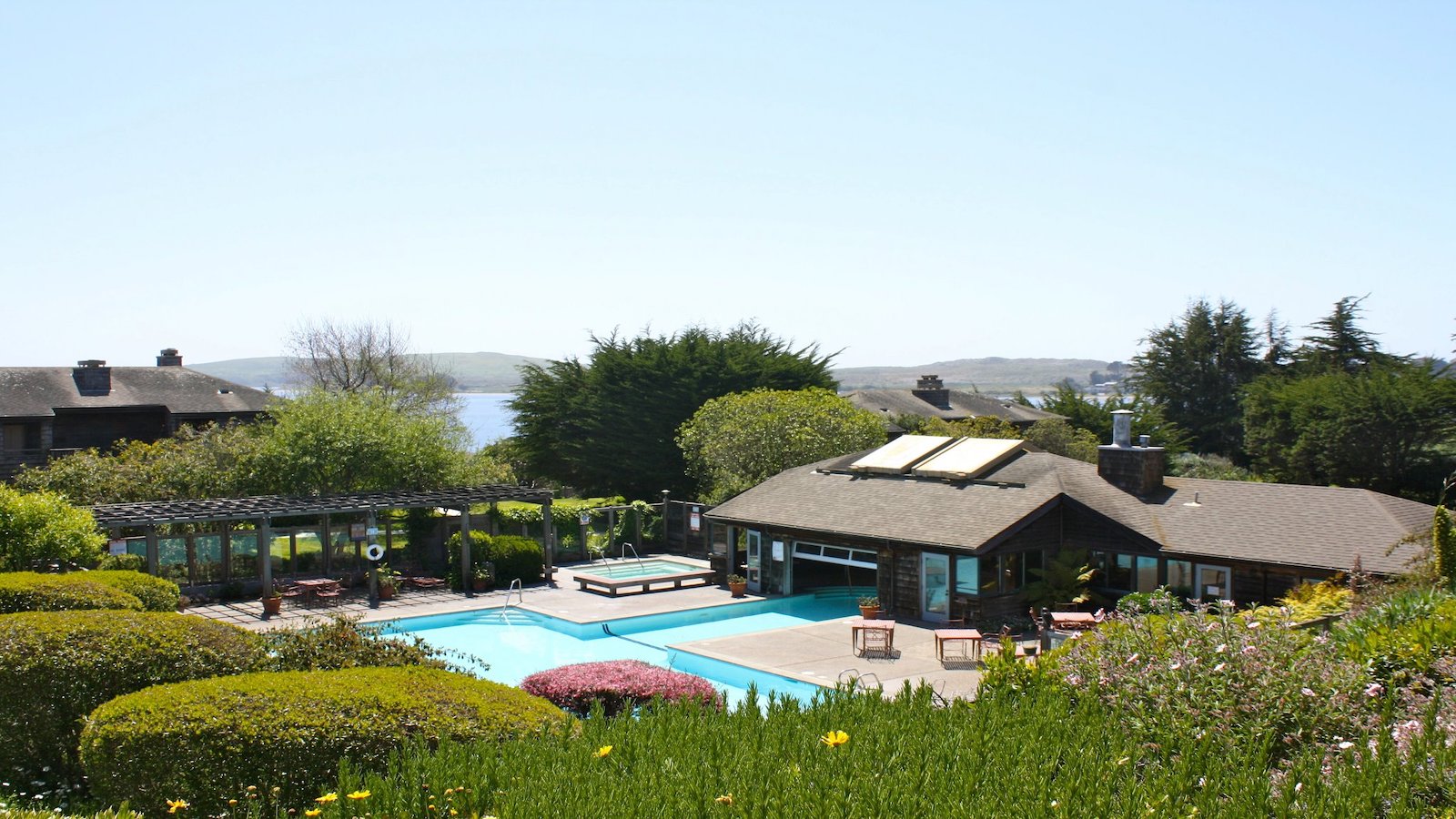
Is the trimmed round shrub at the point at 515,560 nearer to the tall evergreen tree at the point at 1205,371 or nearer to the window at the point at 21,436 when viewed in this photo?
the window at the point at 21,436

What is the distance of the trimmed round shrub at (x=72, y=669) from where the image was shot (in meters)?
10.5

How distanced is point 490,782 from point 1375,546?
62.5ft

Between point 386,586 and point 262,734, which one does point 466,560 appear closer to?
point 386,586

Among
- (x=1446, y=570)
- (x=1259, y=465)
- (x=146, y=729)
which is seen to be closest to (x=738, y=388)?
(x=1259, y=465)

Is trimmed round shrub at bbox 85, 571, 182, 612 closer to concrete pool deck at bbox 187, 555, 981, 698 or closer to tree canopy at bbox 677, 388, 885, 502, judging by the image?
concrete pool deck at bbox 187, 555, 981, 698

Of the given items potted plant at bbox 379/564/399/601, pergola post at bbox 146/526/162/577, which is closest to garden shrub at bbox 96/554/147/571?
pergola post at bbox 146/526/162/577

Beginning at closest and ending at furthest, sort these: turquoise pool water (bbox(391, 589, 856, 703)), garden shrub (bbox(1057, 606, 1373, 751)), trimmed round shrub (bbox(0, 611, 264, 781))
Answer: garden shrub (bbox(1057, 606, 1373, 751)), trimmed round shrub (bbox(0, 611, 264, 781)), turquoise pool water (bbox(391, 589, 856, 703))

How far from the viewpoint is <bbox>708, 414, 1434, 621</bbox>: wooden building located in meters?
21.3

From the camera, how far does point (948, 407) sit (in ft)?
180

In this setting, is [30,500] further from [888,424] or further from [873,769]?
[888,424]

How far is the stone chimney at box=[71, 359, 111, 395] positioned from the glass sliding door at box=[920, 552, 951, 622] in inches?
1321

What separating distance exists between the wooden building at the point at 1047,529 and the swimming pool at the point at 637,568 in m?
3.59

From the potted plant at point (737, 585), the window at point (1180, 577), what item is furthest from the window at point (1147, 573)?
the potted plant at point (737, 585)

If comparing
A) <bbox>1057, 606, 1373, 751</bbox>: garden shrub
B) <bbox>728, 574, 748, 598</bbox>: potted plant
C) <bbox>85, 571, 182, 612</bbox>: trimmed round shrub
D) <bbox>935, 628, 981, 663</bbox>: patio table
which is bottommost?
<bbox>728, 574, 748, 598</bbox>: potted plant
